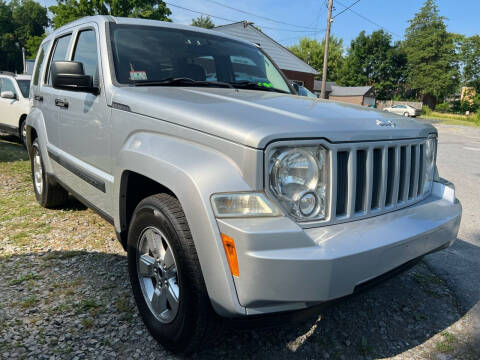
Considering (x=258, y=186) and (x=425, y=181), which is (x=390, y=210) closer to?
(x=425, y=181)

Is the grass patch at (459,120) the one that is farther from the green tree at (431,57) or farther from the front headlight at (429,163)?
the front headlight at (429,163)

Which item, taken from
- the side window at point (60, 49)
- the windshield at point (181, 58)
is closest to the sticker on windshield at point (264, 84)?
the windshield at point (181, 58)

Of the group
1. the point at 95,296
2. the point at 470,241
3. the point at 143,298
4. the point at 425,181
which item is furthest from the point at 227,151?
the point at 470,241

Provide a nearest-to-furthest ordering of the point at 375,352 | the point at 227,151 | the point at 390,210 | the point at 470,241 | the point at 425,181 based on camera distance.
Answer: the point at 227,151, the point at 390,210, the point at 375,352, the point at 425,181, the point at 470,241

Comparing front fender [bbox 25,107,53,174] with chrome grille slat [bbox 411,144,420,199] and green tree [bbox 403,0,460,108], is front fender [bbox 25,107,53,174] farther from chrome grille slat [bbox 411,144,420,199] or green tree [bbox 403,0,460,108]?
green tree [bbox 403,0,460,108]

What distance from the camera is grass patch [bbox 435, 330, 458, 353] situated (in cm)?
226

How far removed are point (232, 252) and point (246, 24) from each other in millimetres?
26062

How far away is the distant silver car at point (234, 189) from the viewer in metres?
1.56

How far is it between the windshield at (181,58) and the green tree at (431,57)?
6949cm

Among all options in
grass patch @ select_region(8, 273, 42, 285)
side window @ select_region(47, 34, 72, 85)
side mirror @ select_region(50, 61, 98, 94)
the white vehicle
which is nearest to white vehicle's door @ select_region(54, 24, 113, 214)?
side mirror @ select_region(50, 61, 98, 94)

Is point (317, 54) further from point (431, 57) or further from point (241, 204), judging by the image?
point (241, 204)

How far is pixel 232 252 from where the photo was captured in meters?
1.54

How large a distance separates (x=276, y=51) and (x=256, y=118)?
27730 mm

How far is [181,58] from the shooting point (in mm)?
2949
